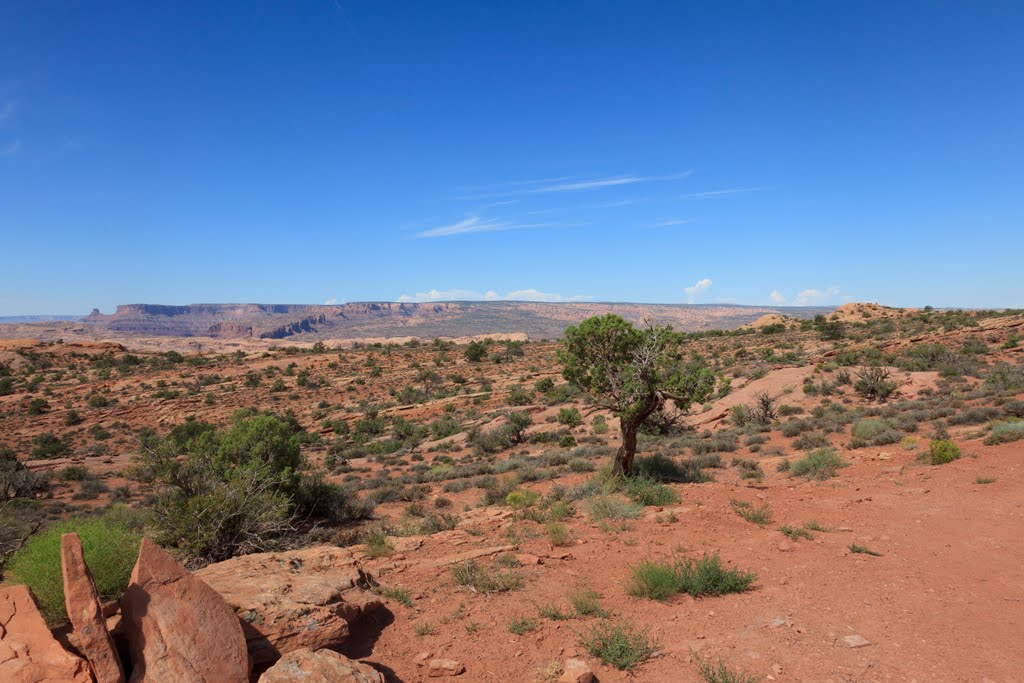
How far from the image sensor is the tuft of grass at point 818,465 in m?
11.8

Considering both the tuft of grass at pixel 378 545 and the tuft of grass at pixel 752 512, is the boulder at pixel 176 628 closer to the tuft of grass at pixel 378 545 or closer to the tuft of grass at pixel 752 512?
the tuft of grass at pixel 378 545

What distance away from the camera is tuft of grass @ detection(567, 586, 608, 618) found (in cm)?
580

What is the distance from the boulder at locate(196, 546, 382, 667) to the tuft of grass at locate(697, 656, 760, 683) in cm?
334

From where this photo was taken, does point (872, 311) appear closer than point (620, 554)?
No

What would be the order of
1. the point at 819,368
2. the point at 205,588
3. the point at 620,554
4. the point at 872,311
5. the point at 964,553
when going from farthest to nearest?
the point at 872,311 < the point at 819,368 < the point at 620,554 < the point at 964,553 < the point at 205,588

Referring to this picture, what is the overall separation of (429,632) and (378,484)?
10383 mm

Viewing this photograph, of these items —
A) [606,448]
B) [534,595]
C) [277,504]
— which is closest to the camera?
[534,595]

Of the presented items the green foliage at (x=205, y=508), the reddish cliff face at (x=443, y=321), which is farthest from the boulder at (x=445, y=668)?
the reddish cliff face at (x=443, y=321)

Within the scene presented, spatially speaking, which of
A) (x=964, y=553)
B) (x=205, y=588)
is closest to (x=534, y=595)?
(x=205, y=588)

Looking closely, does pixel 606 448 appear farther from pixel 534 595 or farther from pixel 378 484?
pixel 534 595

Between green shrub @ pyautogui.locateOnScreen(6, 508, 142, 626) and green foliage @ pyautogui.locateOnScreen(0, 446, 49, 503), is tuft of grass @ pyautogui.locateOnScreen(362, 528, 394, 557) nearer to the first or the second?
green shrub @ pyautogui.locateOnScreen(6, 508, 142, 626)

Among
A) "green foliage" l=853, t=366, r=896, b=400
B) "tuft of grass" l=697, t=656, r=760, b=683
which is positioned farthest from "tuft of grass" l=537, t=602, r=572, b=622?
"green foliage" l=853, t=366, r=896, b=400

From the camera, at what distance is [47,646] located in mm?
3605

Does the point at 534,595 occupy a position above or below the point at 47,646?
below
